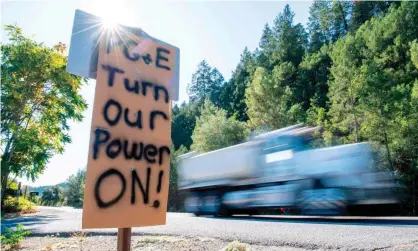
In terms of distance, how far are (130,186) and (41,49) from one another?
18219mm

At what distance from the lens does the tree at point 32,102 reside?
15883 millimetres

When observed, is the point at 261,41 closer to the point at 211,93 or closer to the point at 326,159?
the point at 211,93

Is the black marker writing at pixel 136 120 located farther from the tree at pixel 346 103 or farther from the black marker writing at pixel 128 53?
the tree at pixel 346 103

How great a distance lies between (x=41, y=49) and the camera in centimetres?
1691

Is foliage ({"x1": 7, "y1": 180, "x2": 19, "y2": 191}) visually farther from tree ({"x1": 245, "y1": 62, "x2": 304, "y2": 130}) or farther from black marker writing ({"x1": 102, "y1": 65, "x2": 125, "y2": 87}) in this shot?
tree ({"x1": 245, "y1": 62, "x2": 304, "y2": 130})

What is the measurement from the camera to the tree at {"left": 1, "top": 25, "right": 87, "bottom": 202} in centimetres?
1588

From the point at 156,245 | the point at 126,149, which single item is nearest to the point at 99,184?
the point at 126,149

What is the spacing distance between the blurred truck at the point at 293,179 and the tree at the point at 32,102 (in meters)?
9.98

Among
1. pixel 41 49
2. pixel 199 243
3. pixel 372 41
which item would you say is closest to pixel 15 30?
pixel 41 49

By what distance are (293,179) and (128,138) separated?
9.08 metres

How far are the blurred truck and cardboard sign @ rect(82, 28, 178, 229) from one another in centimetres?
859

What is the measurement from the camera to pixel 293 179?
10195 mm

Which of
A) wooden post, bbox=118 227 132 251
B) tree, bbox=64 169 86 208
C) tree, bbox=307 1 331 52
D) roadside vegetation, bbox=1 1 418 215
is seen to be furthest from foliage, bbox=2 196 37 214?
tree, bbox=64 169 86 208

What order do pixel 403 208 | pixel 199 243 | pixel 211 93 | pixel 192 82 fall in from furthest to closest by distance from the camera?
1. pixel 192 82
2. pixel 211 93
3. pixel 403 208
4. pixel 199 243
